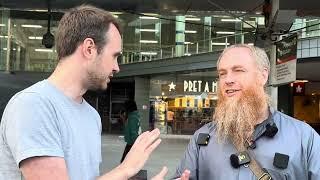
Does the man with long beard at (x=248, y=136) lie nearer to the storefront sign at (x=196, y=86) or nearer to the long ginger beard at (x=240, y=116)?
the long ginger beard at (x=240, y=116)

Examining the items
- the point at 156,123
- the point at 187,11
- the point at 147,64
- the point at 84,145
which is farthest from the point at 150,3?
the point at 156,123

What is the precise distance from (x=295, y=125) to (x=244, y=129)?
9.7 inches

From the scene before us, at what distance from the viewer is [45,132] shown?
197 cm

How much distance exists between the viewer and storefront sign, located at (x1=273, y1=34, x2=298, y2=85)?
9523mm

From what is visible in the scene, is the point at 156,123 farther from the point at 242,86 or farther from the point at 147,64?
the point at 242,86

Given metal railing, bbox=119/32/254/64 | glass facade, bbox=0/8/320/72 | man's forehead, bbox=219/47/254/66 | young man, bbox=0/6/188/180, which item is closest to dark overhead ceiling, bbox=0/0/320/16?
glass facade, bbox=0/8/320/72

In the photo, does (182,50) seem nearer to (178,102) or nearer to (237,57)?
(178,102)

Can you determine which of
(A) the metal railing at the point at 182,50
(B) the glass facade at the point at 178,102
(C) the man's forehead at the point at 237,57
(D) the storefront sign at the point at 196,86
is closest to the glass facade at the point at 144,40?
(A) the metal railing at the point at 182,50

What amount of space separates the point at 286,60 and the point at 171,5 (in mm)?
4850

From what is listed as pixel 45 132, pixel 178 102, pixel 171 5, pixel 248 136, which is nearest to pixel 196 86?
pixel 178 102

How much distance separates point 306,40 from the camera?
2264 centimetres

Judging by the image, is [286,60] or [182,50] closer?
[286,60]

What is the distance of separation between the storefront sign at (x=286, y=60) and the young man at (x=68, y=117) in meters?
7.48

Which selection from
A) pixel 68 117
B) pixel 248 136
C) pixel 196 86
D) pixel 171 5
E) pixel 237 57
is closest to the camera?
pixel 68 117
